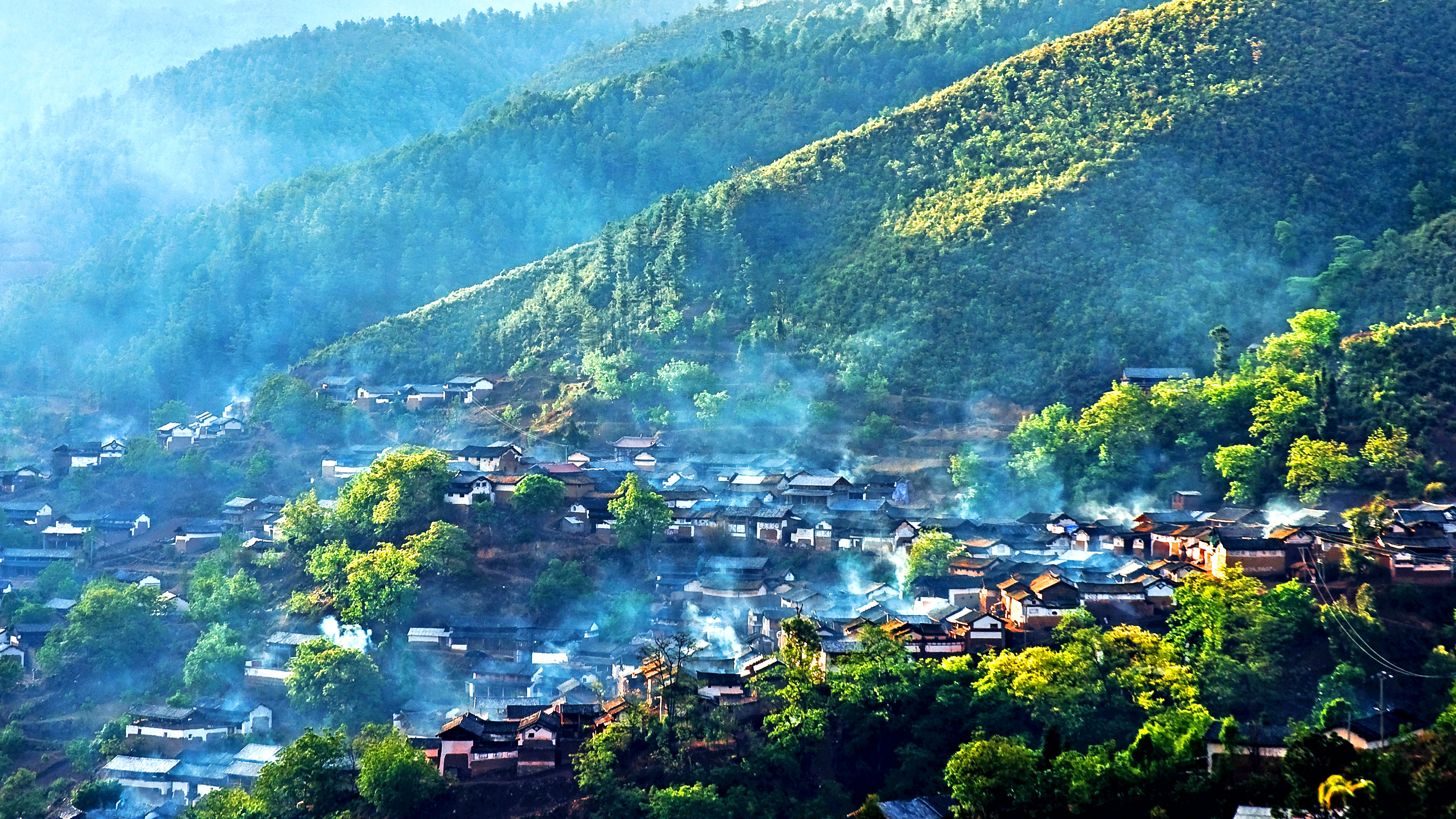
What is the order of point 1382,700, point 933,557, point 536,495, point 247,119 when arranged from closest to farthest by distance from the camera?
point 1382,700 → point 933,557 → point 536,495 → point 247,119

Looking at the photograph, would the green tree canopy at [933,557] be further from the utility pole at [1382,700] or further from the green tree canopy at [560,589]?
the utility pole at [1382,700]

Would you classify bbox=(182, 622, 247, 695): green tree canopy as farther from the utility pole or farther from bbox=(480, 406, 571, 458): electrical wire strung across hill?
the utility pole

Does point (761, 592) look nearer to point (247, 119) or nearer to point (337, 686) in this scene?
point (337, 686)

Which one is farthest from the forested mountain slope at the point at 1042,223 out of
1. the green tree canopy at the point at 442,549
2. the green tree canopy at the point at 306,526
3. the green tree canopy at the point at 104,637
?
the green tree canopy at the point at 104,637

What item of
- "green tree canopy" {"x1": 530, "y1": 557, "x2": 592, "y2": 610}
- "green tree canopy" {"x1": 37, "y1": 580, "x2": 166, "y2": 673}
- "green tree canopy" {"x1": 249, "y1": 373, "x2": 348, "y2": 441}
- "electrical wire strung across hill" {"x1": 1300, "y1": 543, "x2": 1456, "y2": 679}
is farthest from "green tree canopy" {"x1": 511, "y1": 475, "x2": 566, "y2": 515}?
"electrical wire strung across hill" {"x1": 1300, "y1": 543, "x2": 1456, "y2": 679}

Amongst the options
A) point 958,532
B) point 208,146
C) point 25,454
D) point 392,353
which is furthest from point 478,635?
point 208,146

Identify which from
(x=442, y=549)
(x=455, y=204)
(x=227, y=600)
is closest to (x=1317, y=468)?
(x=442, y=549)
